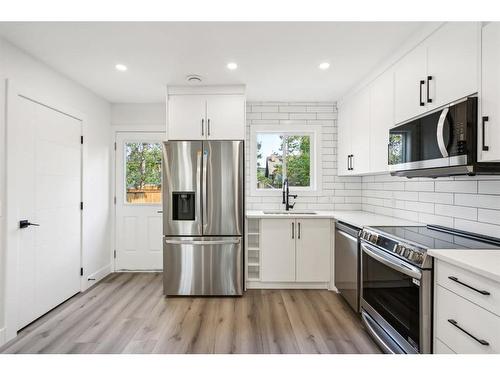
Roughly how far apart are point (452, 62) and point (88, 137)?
3.55 metres

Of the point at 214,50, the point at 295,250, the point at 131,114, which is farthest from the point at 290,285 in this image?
the point at 131,114

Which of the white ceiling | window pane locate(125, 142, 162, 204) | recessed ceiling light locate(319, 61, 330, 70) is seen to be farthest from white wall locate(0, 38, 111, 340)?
recessed ceiling light locate(319, 61, 330, 70)

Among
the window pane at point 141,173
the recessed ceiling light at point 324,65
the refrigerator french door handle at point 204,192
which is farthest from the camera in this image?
the window pane at point 141,173

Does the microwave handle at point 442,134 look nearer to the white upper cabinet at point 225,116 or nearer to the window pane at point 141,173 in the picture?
the white upper cabinet at point 225,116

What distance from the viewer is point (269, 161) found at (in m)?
3.76

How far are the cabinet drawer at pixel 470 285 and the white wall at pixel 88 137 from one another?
296 centimetres

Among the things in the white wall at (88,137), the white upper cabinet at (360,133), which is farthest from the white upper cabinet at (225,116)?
the white wall at (88,137)

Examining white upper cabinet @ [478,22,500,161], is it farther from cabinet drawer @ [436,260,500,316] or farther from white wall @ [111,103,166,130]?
white wall @ [111,103,166,130]

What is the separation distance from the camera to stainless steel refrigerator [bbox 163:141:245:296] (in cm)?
292

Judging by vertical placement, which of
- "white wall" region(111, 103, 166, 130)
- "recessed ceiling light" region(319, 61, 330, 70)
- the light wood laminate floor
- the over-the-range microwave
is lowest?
the light wood laminate floor

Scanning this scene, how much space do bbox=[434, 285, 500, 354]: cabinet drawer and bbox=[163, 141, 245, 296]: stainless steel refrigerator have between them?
1.92 m

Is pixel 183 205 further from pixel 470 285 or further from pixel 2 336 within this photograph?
pixel 470 285

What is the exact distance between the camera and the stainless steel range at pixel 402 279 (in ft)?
4.84

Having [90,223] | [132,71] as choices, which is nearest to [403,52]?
[132,71]
